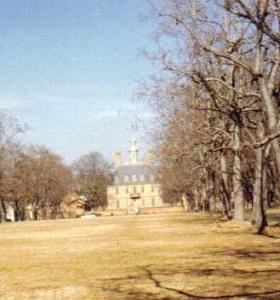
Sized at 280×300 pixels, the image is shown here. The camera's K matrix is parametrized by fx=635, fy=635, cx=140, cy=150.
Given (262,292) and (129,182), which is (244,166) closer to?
(262,292)

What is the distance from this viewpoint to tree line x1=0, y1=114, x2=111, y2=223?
82669 mm

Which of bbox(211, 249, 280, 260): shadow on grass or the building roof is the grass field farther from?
the building roof

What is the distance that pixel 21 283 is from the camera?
45.9 ft

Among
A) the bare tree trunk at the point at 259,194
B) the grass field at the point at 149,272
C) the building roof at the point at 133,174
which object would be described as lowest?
the grass field at the point at 149,272

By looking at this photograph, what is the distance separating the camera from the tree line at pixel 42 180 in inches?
3255

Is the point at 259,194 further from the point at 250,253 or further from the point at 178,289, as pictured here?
the point at 178,289

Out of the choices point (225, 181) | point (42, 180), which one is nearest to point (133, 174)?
point (42, 180)

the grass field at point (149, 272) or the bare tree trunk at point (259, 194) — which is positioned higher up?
the bare tree trunk at point (259, 194)

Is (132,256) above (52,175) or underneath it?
underneath

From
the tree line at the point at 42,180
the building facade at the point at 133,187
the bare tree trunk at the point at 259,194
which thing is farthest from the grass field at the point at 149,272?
the building facade at the point at 133,187

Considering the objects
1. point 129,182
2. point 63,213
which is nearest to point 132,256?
point 63,213

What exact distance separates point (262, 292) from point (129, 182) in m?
158

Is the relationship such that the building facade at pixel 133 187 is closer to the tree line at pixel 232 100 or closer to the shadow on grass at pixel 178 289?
the tree line at pixel 232 100

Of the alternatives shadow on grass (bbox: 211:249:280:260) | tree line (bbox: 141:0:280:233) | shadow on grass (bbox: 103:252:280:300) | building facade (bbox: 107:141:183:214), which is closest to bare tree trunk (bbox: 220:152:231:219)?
tree line (bbox: 141:0:280:233)
